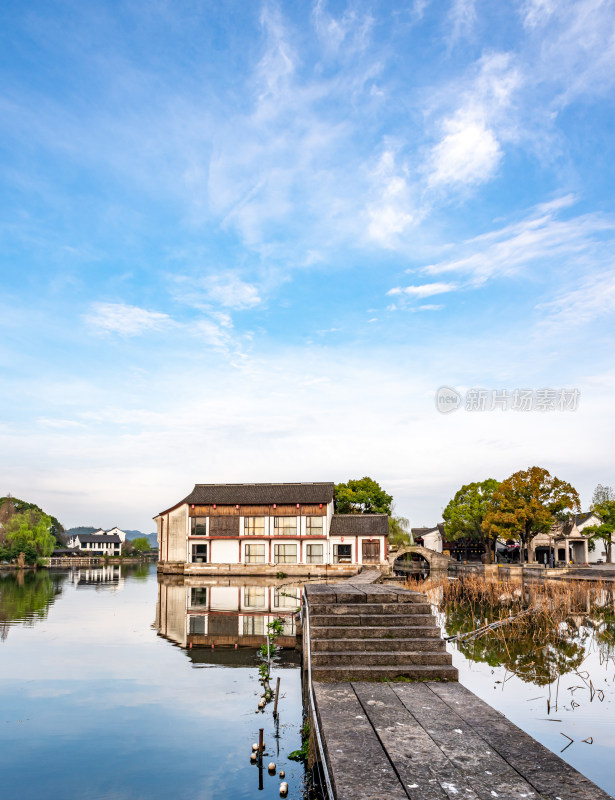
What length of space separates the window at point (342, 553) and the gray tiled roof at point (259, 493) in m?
3.87

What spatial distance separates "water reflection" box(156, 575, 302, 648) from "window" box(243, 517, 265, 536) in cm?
737

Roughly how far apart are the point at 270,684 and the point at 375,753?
23.9 feet

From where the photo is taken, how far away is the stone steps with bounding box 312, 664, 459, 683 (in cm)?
840

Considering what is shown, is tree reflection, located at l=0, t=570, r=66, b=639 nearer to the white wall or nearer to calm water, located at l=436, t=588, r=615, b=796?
the white wall

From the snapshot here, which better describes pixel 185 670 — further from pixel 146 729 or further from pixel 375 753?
pixel 375 753

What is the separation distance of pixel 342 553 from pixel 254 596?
55.9 ft

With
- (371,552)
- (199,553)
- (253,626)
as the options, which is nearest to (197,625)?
(253,626)

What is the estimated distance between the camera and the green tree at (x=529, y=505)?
174 feet

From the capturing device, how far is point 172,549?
51125 millimetres

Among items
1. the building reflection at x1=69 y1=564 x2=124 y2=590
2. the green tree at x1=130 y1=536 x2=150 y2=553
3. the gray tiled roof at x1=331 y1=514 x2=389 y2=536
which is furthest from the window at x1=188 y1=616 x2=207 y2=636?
the green tree at x1=130 y1=536 x2=150 y2=553

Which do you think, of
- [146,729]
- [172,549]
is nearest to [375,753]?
[146,729]

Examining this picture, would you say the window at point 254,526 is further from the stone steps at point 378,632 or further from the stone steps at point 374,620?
the stone steps at point 378,632

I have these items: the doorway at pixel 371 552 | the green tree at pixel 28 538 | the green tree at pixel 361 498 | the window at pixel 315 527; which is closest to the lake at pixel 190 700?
the doorway at pixel 371 552

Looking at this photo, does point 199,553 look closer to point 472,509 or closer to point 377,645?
point 472,509
